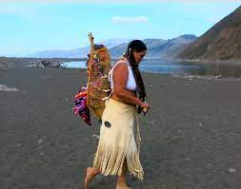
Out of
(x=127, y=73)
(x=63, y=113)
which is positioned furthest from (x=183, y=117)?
(x=127, y=73)

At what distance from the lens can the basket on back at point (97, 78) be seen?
645 centimetres

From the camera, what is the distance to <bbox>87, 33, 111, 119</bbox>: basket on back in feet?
21.1

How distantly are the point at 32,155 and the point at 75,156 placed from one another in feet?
2.38

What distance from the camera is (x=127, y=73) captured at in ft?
19.9

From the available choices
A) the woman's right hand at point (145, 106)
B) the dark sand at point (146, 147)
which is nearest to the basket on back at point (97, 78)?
the woman's right hand at point (145, 106)

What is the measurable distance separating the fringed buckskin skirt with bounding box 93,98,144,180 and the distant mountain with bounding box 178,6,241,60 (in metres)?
110

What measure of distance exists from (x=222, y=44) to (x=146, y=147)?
12339 cm

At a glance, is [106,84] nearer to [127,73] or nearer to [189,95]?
[127,73]

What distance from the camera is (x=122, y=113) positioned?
20.4ft

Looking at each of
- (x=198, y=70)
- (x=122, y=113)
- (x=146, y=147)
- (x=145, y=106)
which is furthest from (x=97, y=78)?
(x=198, y=70)

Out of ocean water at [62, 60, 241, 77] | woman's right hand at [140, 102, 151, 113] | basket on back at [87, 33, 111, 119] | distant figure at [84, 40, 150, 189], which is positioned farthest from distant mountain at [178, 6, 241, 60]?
woman's right hand at [140, 102, 151, 113]

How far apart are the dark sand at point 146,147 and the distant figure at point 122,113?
0.72 metres

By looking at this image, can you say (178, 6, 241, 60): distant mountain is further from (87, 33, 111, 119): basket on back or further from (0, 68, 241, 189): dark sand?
(87, 33, 111, 119): basket on back

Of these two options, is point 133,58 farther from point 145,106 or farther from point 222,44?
point 222,44
